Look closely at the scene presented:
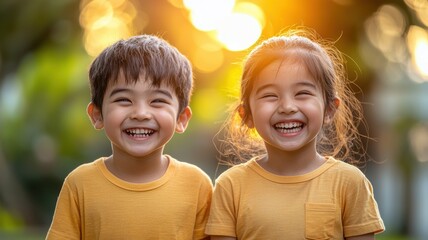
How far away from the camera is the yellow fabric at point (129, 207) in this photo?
385cm

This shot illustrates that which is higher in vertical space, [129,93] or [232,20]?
[232,20]

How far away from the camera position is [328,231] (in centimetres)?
374

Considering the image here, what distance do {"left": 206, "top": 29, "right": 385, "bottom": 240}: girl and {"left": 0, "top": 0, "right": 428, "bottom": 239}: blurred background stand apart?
730 cm

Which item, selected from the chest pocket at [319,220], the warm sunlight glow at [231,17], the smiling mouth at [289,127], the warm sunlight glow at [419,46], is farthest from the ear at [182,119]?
the warm sunlight glow at [419,46]

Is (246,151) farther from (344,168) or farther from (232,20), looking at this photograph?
(232,20)

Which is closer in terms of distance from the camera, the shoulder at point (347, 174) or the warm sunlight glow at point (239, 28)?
the shoulder at point (347, 174)

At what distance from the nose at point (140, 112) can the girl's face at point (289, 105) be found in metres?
0.53

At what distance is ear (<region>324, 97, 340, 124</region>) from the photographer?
3.98 m

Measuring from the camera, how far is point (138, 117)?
3799 mm

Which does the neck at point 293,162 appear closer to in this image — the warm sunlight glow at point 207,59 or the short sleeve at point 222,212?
the short sleeve at point 222,212

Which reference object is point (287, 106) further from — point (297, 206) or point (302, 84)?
point (297, 206)

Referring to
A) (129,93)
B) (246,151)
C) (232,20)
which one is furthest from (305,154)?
(232,20)

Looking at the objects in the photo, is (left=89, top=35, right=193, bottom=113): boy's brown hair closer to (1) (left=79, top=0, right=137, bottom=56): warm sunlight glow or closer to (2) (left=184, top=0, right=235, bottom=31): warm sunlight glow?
(2) (left=184, top=0, right=235, bottom=31): warm sunlight glow

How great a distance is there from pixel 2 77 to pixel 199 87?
3.54 metres
